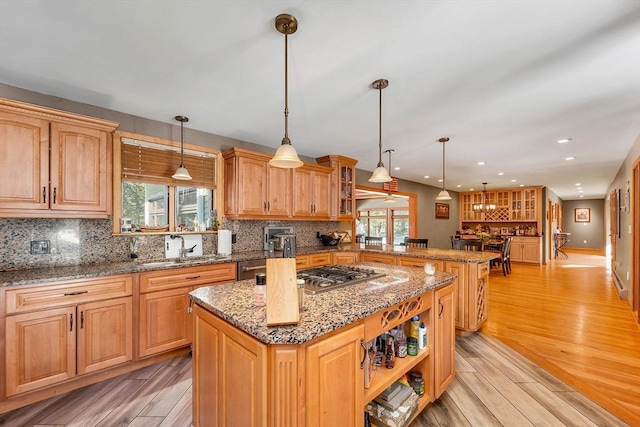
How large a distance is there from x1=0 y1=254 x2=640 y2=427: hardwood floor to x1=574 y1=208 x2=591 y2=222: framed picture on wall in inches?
451

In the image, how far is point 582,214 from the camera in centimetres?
1243

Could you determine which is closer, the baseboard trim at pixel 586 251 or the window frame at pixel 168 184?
the window frame at pixel 168 184

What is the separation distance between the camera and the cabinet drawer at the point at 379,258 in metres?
3.81

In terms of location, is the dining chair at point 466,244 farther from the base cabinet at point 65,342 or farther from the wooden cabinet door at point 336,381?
the base cabinet at point 65,342

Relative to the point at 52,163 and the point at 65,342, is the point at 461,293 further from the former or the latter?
the point at 52,163

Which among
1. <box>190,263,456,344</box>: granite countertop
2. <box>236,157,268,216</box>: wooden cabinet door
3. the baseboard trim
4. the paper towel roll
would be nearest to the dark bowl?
<box>236,157,268,216</box>: wooden cabinet door

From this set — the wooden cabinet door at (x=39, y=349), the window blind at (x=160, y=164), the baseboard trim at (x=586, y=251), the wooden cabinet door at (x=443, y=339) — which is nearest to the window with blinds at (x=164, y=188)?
the window blind at (x=160, y=164)

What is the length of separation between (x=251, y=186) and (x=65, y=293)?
2067mm

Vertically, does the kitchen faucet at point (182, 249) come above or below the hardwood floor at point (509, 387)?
above

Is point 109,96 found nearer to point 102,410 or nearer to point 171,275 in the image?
point 171,275

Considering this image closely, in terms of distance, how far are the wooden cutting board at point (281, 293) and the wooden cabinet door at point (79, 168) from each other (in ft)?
7.21

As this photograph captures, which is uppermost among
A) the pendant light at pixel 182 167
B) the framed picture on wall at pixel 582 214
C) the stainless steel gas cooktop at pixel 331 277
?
the pendant light at pixel 182 167

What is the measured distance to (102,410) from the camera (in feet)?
6.68

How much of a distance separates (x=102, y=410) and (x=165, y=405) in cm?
43
